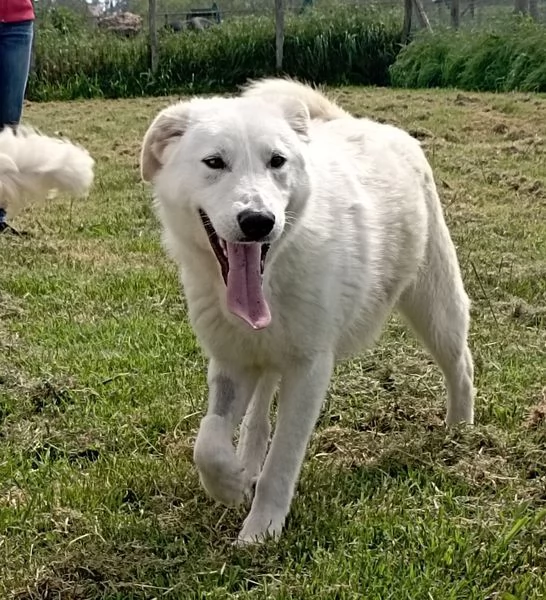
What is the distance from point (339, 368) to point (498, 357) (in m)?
0.73

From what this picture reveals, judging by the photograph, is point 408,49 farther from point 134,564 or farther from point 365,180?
point 134,564

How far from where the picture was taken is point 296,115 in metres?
3.24

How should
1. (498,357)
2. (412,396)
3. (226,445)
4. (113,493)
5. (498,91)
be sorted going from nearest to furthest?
(226,445)
(113,493)
(412,396)
(498,357)
(498,91)

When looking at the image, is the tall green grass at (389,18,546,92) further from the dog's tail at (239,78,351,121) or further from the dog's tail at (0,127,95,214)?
the dog's tail at (0,127,95,214)

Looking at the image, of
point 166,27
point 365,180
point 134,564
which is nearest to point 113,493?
point 134,564

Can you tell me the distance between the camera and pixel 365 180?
12.0ft

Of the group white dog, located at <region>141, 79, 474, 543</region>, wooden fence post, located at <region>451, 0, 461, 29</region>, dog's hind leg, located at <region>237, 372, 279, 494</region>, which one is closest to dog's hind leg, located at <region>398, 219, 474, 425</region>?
white dog, located at <region>141, 79, 474, 543</region>

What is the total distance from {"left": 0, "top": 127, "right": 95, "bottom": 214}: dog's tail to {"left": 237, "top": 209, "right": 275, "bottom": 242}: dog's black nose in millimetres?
518

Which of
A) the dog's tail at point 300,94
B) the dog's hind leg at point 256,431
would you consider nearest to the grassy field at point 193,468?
the dog's hind leg at point 256,431

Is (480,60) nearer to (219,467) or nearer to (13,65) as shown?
(13,65)

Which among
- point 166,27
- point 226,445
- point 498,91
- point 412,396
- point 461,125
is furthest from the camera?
point 166,27

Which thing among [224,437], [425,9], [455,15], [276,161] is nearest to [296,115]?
[276,161]

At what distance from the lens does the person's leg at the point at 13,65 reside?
6.34m

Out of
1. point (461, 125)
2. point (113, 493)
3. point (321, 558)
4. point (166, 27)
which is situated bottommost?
point (166, 27)
